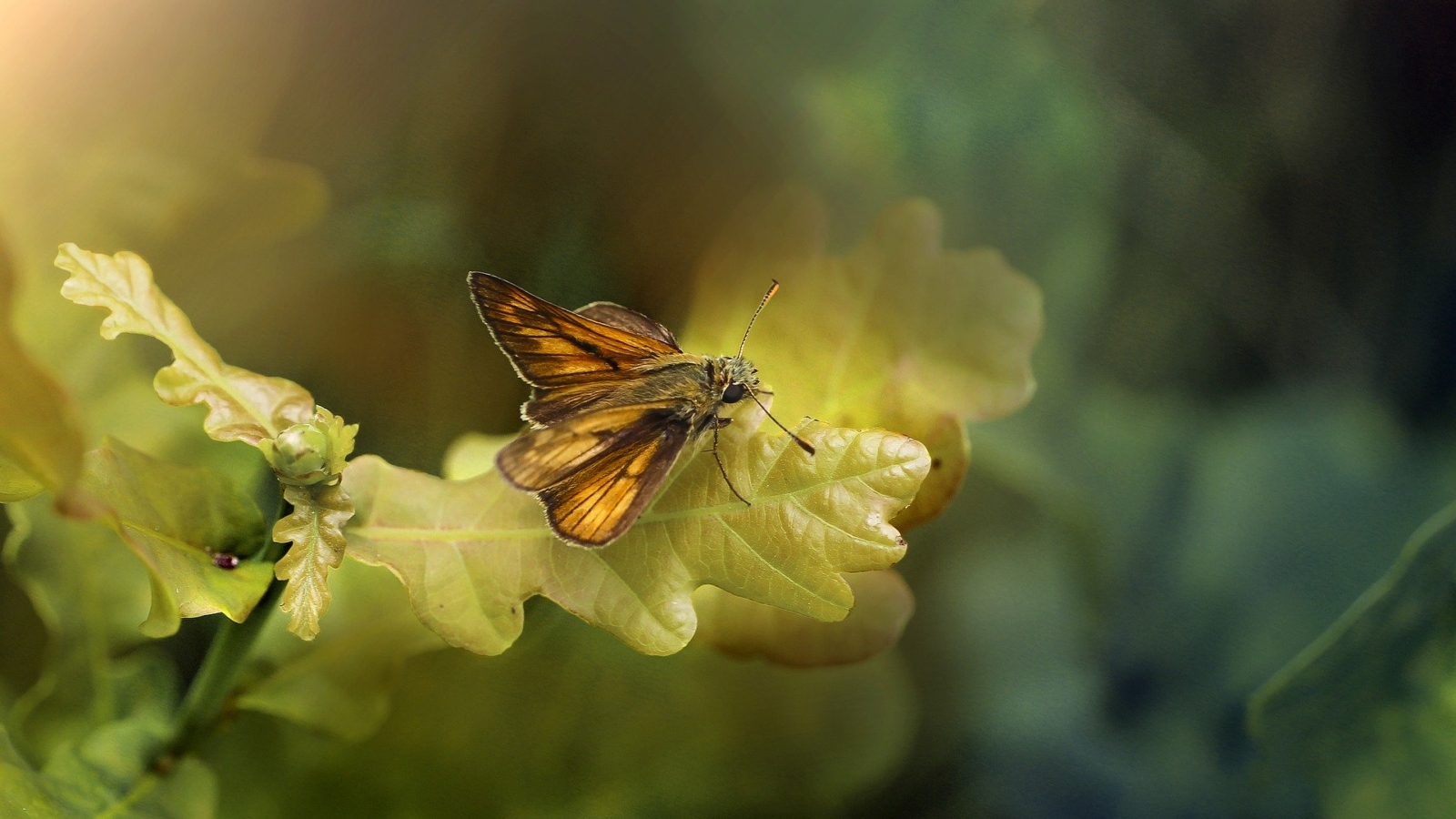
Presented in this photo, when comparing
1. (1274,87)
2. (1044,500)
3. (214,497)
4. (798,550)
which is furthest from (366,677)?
(1274,87)

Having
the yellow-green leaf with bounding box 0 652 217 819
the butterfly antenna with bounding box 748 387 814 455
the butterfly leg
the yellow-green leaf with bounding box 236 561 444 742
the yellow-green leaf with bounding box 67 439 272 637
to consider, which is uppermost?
the butterfly antenna with bounding box 748 387 814 455

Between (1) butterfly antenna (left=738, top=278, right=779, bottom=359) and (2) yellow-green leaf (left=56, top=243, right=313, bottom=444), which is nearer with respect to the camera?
(2) yellow-green leaf (left=56, top=243, right=313, bottom=444)

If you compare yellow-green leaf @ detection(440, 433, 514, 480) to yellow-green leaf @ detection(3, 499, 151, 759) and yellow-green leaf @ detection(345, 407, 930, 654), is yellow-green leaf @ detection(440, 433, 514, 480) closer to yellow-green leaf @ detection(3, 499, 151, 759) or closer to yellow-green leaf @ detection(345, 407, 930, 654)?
yellow-green leaf @ detection(345, 407, 930, 654)

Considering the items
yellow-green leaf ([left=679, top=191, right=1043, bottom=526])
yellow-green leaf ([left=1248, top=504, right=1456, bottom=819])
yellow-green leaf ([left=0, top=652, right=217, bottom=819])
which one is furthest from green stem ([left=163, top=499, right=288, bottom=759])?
yellow-green leaf ([left=1248, top=504, right=1456, bottom=819])

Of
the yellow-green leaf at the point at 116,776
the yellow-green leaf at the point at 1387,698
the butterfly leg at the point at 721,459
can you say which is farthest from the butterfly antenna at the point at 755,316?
the yellow-green leaf at the point at 1387,698

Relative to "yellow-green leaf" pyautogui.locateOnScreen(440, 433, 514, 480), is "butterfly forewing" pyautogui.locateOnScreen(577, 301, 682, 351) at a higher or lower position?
higher

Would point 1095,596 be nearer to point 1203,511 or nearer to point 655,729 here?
point 1203,511

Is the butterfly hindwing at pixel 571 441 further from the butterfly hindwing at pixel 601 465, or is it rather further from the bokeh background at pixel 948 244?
the bokeh background at pixel 948 244
